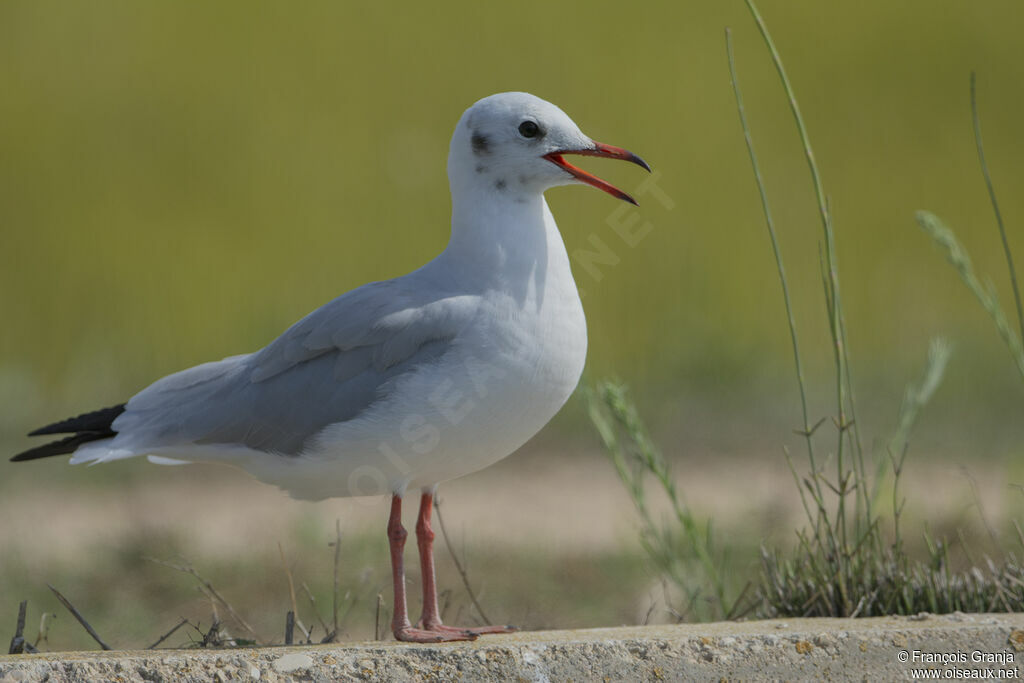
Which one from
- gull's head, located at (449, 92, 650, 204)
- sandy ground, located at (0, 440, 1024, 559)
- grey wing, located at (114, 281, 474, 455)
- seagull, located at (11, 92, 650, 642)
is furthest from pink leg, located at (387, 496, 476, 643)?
sandy ground, located at (0, 440, 1024, 559)

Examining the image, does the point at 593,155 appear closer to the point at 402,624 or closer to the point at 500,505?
the point at 402,624

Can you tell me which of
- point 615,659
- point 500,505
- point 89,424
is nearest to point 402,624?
point 615,659

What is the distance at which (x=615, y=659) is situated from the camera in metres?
2.22

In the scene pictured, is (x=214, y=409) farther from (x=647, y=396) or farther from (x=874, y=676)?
(x=647, y=396)

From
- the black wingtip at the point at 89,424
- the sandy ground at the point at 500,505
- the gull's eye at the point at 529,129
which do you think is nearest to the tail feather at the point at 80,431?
the black wingtip at the point at 89,424

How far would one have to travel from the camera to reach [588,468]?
16.8 ft

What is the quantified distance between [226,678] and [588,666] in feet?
1.92

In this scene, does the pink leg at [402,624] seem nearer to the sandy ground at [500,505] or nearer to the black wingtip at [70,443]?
the black wingtip at [70,443]

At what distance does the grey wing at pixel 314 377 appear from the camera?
2361 millimetres

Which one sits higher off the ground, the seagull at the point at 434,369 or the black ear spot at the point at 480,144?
the black ear spot at the point at 480,144

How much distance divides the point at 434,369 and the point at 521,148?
1.40ft

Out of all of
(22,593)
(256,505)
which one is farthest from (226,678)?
(256,505)

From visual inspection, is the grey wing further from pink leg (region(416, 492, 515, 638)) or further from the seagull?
pink leg (region(416, 492, 515, 638))

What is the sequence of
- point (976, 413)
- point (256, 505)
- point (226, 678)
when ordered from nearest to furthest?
point (226, 678) < point (256, 505) < point (976, 413)
